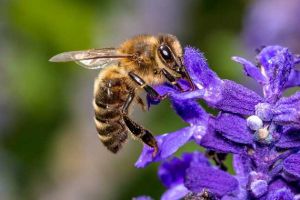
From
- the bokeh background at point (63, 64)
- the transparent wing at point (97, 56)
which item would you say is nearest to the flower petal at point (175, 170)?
the transparent wing at point (97, 56)

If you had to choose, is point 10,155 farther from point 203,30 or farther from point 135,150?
point 203,30

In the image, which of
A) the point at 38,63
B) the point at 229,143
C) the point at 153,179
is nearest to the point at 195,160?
the point at 229,143

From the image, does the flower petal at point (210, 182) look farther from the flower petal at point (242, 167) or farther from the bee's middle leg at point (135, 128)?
the bee's middle leg at point (135, 128)

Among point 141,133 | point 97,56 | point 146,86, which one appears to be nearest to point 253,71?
point 146,86

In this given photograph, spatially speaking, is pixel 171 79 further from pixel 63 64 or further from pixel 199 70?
pixel 63 64

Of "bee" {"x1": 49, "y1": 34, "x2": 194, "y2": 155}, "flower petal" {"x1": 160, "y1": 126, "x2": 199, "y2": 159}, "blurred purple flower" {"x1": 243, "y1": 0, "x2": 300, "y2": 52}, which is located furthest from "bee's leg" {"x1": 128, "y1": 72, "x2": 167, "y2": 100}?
"blurred purple flower" {"x1": 243, "y1": 0, "x2": 300, "y2": 52}
